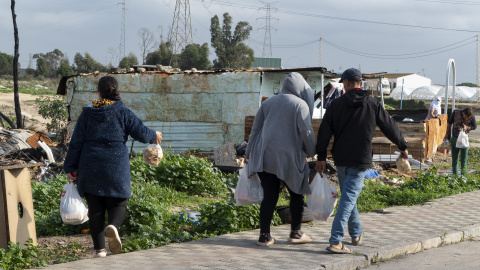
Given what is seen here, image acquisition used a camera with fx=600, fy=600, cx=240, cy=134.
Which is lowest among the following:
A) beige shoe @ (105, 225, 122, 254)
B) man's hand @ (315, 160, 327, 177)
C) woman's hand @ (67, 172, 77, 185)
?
beige shoe @ (105, 225, 122, 254)

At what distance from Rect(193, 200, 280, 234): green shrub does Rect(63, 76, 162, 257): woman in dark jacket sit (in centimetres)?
159

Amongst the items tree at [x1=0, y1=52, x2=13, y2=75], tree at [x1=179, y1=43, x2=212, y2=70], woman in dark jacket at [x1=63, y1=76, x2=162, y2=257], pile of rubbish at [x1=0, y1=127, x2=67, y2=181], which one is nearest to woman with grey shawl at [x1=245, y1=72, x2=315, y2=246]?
woman in dark jacket at [x1=63, y1=76, x2=162, y2=257]

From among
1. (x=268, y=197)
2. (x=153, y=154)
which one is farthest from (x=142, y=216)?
(x=268, y=197)

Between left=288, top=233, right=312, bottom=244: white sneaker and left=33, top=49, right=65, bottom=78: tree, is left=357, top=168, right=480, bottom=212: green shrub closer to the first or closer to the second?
left=288, top=233, right=312, bottom=244: white sneaker

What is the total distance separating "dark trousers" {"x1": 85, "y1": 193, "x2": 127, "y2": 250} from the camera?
576 cm

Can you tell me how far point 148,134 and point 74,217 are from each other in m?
1.07

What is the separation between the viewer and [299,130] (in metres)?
6.18

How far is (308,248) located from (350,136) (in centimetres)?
127

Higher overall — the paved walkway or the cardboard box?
the cardboard box

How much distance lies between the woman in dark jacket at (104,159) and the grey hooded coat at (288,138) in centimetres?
128

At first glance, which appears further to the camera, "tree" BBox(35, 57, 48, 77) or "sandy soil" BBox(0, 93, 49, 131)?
"tree" BBox(35, 57, 48, 77)

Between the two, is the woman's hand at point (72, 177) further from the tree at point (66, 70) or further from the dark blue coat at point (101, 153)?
the tree at point (66, 70)

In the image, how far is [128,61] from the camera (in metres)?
58.7

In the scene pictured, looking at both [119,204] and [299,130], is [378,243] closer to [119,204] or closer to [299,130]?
[299,130]
